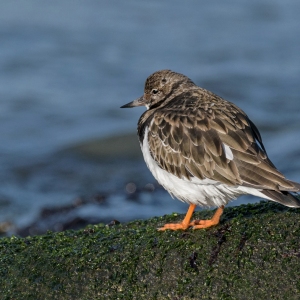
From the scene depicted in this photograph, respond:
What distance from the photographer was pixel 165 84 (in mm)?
5367

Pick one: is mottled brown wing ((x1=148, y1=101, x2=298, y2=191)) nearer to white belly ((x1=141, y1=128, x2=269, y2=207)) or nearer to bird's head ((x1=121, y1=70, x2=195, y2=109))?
white belly ((x1=141, y1=128, x2=269, y2=207))

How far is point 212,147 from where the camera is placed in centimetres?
433

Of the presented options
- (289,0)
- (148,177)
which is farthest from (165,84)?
(289,0)

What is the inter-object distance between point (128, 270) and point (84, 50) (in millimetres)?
9433

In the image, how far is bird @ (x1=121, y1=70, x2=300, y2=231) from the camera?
4129 millimetres

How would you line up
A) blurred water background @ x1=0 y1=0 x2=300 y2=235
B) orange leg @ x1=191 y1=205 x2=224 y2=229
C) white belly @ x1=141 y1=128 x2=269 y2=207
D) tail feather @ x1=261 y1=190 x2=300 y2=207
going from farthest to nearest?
blurred water background @ x1=0 y1=0 x2=300 y2=235
orange leg @ x1=191 y1=205 x2=224 y2=229
white belly @ x1=141 y1=128 x2=269 y2=207
tail feather @ x1=261 y1=190 x2=300 y2=207

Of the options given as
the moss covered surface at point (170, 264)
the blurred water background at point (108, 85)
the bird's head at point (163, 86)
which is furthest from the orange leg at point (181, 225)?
the blurred water background at point (108, 85)

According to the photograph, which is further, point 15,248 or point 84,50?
point 84,50

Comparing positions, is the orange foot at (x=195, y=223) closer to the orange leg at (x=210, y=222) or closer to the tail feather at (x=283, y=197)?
the orange leg at (x=210, y=222)

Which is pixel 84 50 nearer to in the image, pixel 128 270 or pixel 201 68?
pixel 201 68

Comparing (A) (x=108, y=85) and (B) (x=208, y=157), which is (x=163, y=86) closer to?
(B) (x=208, y=157)

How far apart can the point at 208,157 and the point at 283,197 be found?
604 mm

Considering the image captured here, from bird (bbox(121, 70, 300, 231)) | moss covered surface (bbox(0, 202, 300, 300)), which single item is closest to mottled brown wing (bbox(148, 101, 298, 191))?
bird (bbox(121, 70, 300, 231))

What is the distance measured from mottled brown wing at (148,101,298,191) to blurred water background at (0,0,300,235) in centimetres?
264
